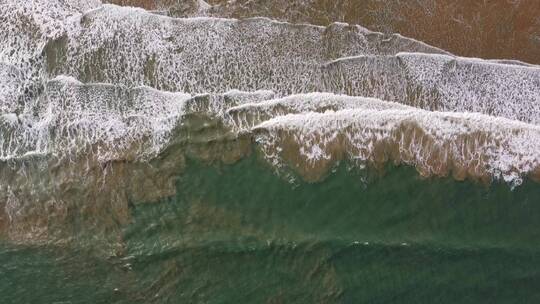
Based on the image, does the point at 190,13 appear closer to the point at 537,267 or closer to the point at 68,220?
the point at 68,220

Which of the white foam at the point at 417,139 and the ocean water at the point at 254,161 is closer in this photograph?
the ocean water at the point at 254,161

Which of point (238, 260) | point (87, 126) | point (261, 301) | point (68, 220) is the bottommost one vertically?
point (261, 301)

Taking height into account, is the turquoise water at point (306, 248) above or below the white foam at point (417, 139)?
below

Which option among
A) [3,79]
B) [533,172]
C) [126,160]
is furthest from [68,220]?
[533,172]

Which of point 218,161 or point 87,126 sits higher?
point 87,126

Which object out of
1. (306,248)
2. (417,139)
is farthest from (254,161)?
(417,139)

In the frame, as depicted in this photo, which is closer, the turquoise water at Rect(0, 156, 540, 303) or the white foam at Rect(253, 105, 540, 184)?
the turquoise water at Rect(0, 156, 540, 303)

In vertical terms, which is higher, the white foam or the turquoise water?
the white foam

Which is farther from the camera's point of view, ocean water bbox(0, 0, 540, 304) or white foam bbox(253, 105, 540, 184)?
white foam bbox(253, 105, 540, 184)
